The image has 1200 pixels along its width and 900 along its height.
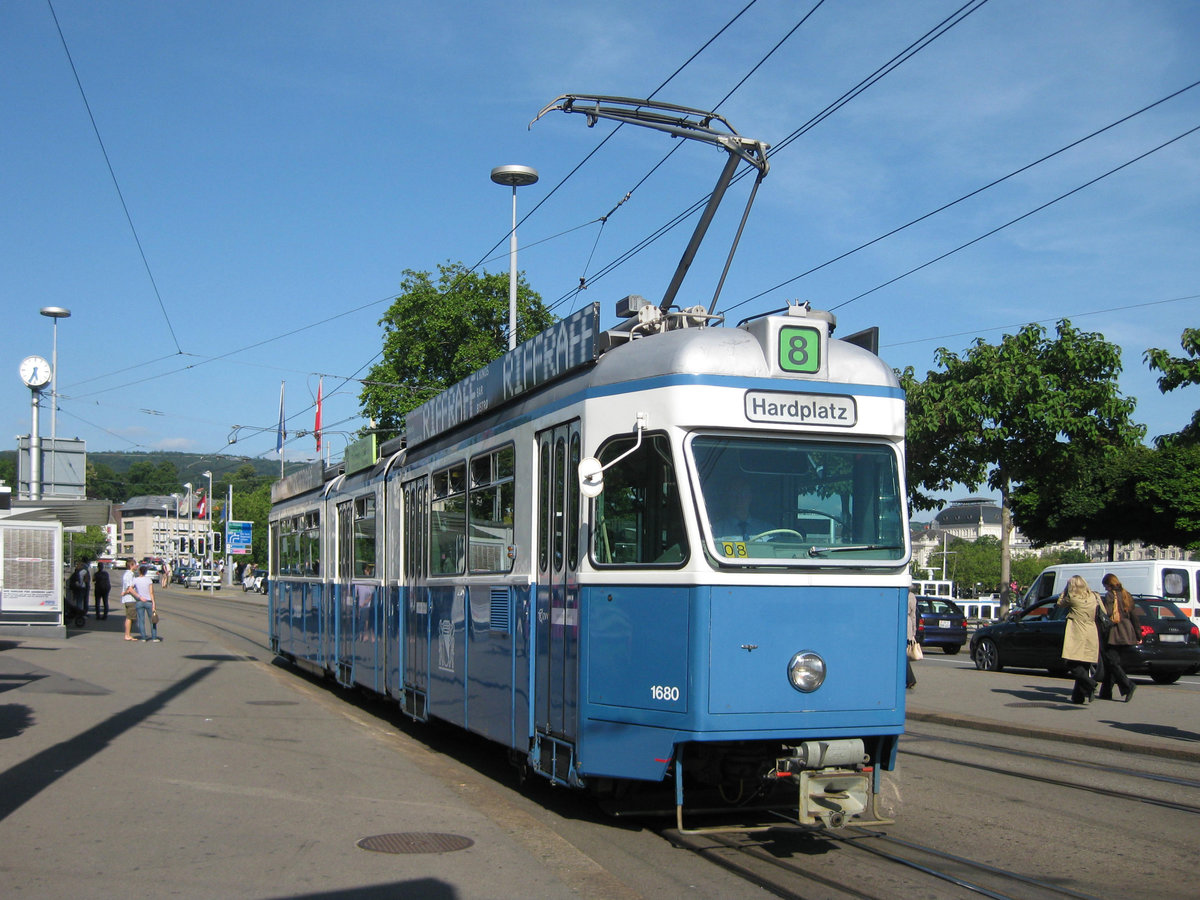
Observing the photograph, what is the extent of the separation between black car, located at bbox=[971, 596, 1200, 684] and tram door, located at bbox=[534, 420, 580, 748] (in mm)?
12184

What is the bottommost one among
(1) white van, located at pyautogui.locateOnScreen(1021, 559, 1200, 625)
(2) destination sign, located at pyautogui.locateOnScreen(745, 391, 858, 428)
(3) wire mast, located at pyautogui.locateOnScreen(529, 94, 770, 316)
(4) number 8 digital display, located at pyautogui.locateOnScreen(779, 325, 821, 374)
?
(1) white van, located at pyautogui.locateOnScreen(1021, 559, 1200, 625)

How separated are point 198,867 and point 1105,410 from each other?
25503 millimetres

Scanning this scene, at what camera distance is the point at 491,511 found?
376 inches

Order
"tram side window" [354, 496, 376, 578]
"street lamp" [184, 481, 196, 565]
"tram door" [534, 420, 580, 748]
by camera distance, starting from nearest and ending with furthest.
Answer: "tram door" [534, 420, 580, 748], "tram side window" [354, 496, 376, 578], "street lamp" [184, 481, 196, 565]

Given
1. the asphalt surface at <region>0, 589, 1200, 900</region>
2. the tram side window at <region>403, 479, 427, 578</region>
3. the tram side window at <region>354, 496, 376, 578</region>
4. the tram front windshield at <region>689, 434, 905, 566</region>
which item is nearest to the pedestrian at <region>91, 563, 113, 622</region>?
the asphalt surface at <region>0, 589, 1200, 900</region>

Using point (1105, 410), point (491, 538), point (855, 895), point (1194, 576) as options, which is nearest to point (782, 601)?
point (855, 895)

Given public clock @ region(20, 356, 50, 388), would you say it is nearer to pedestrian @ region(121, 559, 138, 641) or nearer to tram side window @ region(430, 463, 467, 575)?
pedestrian @ region(121, 559, 138, 641)

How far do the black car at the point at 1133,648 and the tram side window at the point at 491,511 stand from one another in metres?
11.4

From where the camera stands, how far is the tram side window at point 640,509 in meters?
7.25

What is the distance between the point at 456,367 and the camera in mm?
36469

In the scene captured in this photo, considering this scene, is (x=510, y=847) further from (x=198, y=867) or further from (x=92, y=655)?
(x=92, y=655)

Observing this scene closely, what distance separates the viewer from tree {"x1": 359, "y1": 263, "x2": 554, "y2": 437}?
1446 inches

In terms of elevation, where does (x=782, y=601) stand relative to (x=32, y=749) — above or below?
above

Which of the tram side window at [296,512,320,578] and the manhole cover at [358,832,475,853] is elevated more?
the tram side window at [296,512,320,578]
